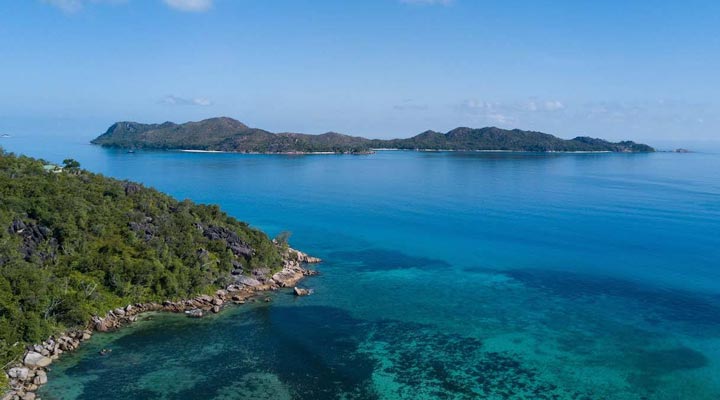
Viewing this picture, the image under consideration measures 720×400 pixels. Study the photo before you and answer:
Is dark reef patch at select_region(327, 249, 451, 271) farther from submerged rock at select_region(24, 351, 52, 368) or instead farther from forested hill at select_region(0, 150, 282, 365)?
submerged rock at select_region(24, 351, 52, 368)

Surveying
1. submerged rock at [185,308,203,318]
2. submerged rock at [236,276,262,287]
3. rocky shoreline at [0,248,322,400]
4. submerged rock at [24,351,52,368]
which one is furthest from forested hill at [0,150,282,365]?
submerged rock at [185,308,203,318]

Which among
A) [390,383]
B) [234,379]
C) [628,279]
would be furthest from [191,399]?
[628,279]

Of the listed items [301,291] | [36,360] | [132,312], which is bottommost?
[36,360]

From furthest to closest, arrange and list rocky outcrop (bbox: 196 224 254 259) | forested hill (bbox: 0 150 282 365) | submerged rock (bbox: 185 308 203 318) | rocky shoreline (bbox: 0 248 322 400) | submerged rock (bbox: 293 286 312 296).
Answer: rocky outcrop (bbox: 196 224 254 259)
submerged rock (bbox: 293 286 312 296)
submerged rock (bbox: 185 308 203 318)
forested hill (bbox: 0 150 282 365)
rocky shoreline (bbox: 0 248 322 400)

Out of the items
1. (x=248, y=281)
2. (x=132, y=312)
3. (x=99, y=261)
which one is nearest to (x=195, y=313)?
(x=132, y=312)

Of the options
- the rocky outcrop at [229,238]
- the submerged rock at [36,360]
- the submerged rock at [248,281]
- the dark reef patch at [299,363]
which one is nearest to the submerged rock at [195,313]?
the dark reef patch at [299,363]

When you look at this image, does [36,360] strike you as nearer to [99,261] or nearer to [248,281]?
[99,261]
